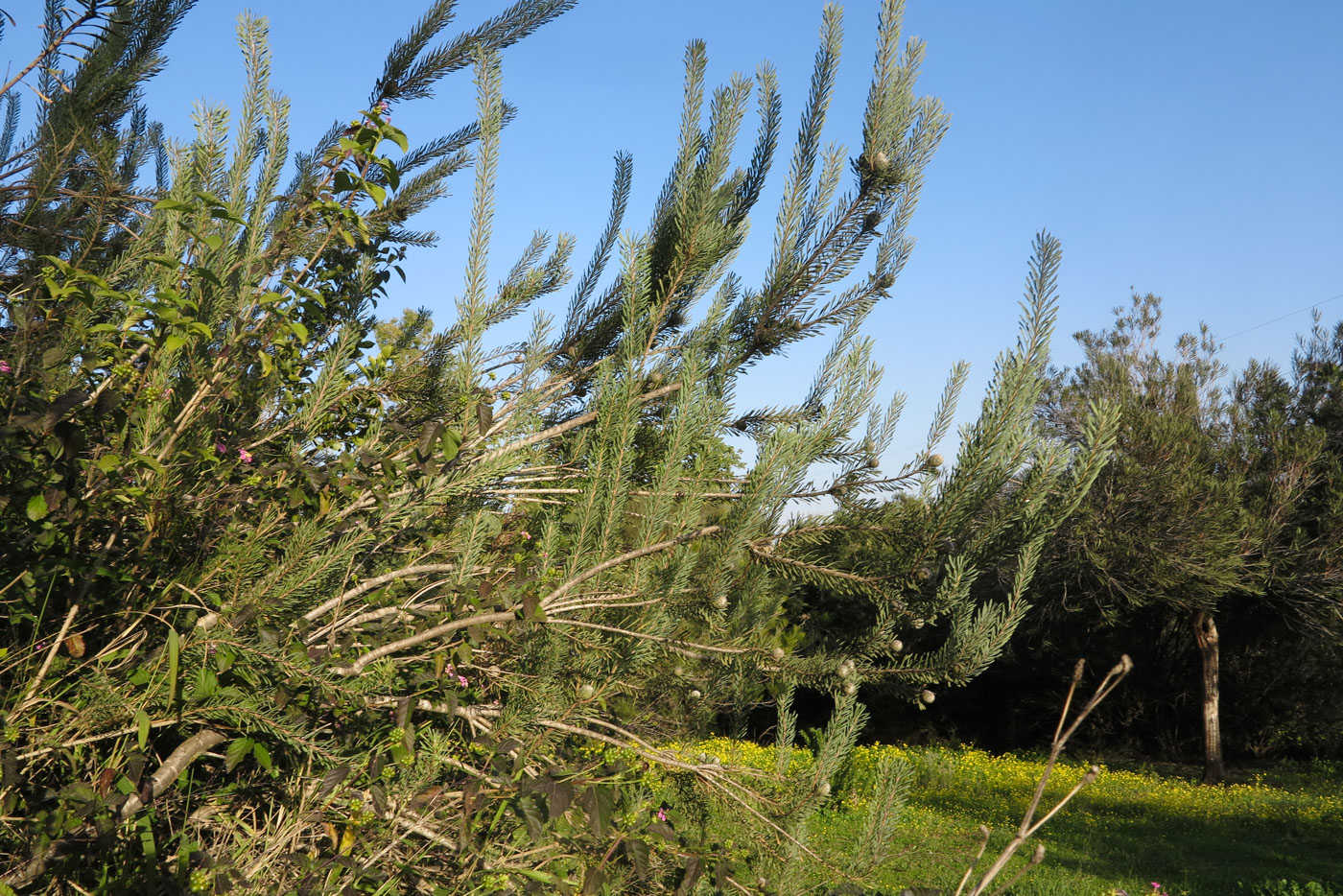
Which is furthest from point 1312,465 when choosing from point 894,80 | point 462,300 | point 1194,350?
point 462,300

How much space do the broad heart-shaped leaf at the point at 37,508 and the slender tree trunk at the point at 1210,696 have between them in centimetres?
1339

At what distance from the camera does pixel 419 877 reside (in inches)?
71.3

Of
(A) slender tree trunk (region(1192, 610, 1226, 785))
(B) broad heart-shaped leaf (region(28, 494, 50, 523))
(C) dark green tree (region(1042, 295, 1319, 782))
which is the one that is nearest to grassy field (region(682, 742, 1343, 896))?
(A) slender tree trunk (region(1192, 610, 1226, 785))

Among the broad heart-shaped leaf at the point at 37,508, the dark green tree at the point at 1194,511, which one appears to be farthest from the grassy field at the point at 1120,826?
the broad heart-shaped leaf at the point at 37,508

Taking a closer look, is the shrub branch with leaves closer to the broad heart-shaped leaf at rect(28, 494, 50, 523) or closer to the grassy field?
the broad heart-shaped leaf at rect(28, 494, 50, 523)

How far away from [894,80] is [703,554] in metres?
1.31

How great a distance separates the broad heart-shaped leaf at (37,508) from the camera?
1326mm

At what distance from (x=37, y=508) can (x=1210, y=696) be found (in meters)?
14.1

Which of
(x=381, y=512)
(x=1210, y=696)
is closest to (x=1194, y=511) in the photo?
(x=1210, y=696)

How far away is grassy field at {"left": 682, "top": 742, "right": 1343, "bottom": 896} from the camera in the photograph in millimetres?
6184

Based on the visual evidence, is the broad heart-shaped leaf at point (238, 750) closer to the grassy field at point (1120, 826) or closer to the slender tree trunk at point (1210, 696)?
the grassy field at point (1120, 826)

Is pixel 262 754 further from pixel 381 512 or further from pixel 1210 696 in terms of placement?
pixel 1210 696

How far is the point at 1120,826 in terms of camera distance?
8320mm

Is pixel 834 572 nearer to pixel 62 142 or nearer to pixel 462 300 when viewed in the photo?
pixel 462 300
